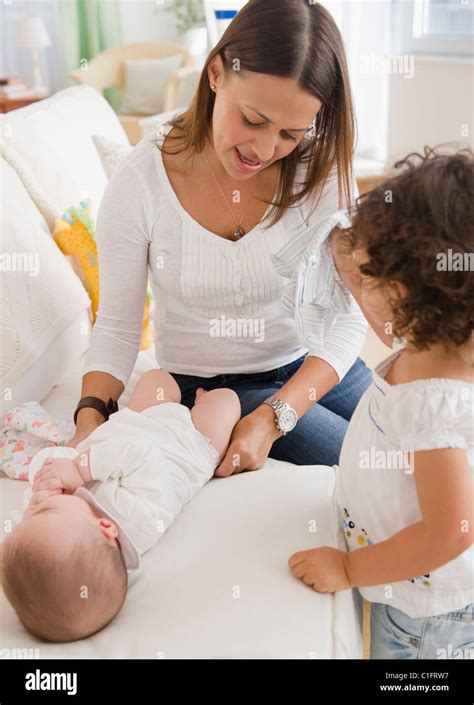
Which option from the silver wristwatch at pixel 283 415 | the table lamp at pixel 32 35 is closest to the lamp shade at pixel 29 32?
the table lamp at pixel 32 35

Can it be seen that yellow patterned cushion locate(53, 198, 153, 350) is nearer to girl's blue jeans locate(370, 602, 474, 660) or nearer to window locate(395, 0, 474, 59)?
girl's blue jeans locate(370, 602, 474, 660)

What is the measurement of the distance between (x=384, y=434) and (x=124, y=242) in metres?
0.69

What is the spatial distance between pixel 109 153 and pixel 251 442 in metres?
1.11

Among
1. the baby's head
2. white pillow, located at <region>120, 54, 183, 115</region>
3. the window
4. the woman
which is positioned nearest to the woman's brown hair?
the woman

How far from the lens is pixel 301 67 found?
47.9 inches

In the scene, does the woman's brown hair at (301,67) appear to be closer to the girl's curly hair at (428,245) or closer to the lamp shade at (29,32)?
the girl's curly hair at (428,245)

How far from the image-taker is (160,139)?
1492 mm

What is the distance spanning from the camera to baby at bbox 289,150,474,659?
896 mm

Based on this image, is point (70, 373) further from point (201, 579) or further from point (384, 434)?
point (384, 434)

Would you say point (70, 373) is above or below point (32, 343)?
below

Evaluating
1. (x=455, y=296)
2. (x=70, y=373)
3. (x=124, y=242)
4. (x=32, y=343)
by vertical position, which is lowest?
(x=70, y=373)

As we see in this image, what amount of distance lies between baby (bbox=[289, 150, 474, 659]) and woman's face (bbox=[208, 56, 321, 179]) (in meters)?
0.29

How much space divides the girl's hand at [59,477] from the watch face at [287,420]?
0.39 metres
